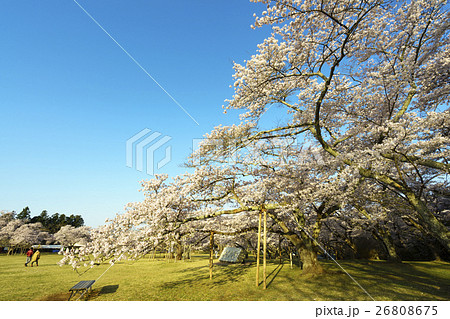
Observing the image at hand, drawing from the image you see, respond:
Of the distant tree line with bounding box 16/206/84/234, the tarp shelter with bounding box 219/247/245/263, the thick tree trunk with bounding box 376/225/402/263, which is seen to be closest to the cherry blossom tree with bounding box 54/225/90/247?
the distant tree line with bounding box 16/206/84/234

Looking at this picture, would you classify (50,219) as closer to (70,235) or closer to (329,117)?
(70,235)

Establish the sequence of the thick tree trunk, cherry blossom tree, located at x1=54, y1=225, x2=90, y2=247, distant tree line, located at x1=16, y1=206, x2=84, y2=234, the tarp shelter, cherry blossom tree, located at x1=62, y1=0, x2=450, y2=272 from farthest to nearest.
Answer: distant tree line, located at x1=16, y1=206, x2=84, y2=234 → cherry blossom tree, located at x1=54, y1=225, x2=90, y2=247 → the tarp shelter → the thick tree trunk → cherry blossom tree, located at x1=62, y1=0, x2=450, y2=272

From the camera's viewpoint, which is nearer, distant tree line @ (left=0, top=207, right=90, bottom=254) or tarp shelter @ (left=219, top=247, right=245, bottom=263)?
→ tarp shelter @ (left=219, top=247, right=245, bottom=263)

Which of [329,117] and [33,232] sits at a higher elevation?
[329,117]

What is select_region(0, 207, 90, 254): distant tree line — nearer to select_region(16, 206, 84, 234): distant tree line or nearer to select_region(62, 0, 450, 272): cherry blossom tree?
select_region(16, 206, 84, 234): distant tree line

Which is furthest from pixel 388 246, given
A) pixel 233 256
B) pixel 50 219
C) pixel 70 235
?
pixel 50 219

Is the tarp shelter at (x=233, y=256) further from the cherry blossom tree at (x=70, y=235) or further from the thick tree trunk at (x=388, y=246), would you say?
the cherry blossom tree at (x=70, y=235)

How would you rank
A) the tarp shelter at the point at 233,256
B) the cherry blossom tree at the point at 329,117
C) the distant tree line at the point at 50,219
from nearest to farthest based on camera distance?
the cherry blossom tree at the point at 329,117, the tarp shelter at the point at 233,256, the distant tree line at the point at 50,219

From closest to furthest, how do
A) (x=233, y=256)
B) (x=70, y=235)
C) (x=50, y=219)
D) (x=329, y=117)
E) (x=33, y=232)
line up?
(x=329, y=117)
(x=233, y=256)
(x=33, y=232)
(x=70, y=235)
(x=50, y=219)

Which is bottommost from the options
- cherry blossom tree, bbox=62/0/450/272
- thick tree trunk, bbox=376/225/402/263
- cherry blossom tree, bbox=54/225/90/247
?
cherry blossom tree, bbox=54/225/90/247

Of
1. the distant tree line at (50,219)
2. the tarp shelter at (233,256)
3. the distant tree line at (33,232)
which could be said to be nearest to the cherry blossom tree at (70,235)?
the distant tree line at (33,232)

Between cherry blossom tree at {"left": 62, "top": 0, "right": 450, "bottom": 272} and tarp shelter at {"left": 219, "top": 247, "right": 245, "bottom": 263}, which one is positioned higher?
cherry blossom tree at {"left": 62, "top": 0, "right": 450, "bottom": 272}

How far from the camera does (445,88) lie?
8.53m

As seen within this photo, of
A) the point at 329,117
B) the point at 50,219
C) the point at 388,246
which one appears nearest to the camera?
the point at 329,117
